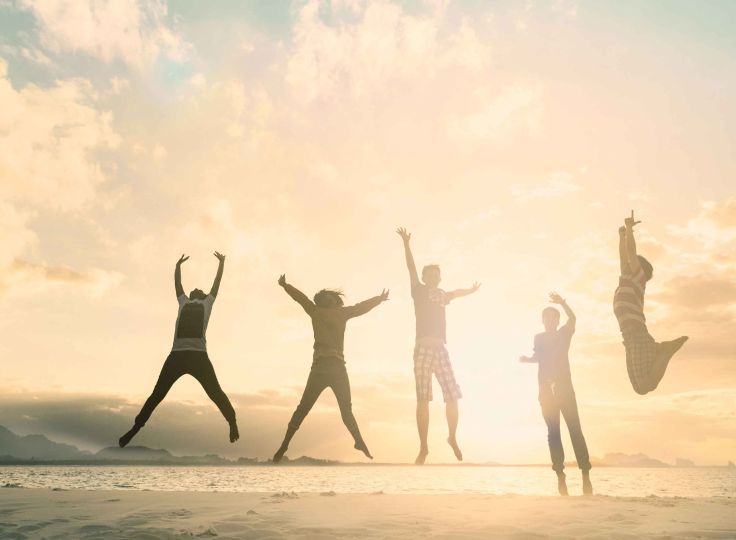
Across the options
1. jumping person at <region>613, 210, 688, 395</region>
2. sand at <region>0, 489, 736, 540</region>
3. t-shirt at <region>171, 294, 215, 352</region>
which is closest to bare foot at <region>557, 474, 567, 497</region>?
sand at <region>0, 489, 736, 540</region>

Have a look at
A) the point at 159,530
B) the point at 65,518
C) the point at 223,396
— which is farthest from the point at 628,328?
the point at 65,518

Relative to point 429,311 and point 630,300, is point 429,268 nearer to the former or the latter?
point 429,311

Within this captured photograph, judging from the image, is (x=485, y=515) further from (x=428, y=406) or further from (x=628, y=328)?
(x=628, y=328)

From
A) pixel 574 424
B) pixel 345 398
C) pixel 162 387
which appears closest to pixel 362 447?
A: pixel 345 398

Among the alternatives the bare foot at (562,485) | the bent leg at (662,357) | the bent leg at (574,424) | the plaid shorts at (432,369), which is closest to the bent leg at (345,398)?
the plaid shorts at (432,369)

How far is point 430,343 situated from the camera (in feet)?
37.9

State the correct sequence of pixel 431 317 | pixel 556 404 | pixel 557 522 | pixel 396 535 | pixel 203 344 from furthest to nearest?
pixel 556 404, pixel 431 317, pixel 557 522, pixel 203 344, pixel 396 535

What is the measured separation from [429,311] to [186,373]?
14.6ft

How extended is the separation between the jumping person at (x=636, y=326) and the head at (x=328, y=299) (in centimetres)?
562

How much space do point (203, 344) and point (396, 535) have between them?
163 inches

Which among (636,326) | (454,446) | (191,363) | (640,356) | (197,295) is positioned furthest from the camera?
(636,326)

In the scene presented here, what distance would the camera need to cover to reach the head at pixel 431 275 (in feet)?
38.3

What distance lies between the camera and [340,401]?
1059cm

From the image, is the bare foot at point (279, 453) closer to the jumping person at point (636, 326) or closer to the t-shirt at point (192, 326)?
the t-shirt at point (192, 326)
